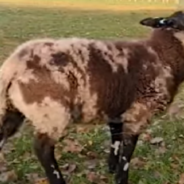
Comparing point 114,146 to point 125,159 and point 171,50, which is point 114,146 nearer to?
point 125,159

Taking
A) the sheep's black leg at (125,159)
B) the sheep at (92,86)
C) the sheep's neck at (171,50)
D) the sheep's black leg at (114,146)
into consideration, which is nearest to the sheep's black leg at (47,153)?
the sheep at (92,86)

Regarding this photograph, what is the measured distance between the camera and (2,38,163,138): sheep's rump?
19.4ft

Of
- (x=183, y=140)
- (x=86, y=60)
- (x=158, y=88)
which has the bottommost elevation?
(x=183, y=140)

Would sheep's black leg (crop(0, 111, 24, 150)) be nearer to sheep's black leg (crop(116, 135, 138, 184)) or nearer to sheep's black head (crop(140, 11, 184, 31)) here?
sheep's black leg (crop(116, 135, 138, 184))

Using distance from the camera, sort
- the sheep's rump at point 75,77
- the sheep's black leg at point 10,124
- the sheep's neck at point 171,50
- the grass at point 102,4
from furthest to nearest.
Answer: the grass at point 102,4 → the sheep's neck at point 171,50 → the sheep's black leg at point 10,124 → the sheep's rump at point 75,77

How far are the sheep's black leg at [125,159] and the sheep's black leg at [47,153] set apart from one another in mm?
761

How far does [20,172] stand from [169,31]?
224 centimetres

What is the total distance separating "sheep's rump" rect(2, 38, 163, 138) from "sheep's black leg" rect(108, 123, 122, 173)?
19.8 inches

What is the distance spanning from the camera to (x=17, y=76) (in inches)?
234

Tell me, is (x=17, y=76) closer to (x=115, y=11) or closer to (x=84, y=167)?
(x=84, y=167)

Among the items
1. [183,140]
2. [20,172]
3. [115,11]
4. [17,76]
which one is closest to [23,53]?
[17,76]

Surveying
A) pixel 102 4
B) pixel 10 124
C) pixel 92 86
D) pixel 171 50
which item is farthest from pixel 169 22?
pixel 102 4

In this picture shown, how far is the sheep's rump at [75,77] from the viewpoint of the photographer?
5910 mm

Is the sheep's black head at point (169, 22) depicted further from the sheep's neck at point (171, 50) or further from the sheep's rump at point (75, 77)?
the sheep's rump at point (75, 77)
